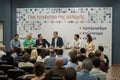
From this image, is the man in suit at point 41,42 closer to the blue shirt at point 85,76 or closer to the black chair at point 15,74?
the black chair at point 15,74

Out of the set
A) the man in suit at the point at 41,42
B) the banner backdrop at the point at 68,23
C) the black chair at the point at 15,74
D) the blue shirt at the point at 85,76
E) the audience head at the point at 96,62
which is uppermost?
the banner backdrop at the point at 68,23

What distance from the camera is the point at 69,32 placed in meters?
12.8

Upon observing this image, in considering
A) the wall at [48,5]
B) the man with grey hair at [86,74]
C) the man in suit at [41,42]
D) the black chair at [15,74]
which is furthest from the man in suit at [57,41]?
the man with grey hair at [86,74]

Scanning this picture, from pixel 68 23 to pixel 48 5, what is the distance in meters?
1.42

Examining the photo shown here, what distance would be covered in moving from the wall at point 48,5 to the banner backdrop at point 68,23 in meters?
0.35

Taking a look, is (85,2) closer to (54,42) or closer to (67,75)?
(54,42)

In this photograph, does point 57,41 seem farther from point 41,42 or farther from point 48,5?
point 48,5

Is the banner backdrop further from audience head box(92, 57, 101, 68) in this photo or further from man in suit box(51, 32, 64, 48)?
audience head box(92, 57, 101, 68)

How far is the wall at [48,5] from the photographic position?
13.0 metres

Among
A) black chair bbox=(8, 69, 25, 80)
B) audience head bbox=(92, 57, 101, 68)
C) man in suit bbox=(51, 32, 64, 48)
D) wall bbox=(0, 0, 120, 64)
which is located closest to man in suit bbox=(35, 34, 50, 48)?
man in suit bbox=(51, 32, 64, 48)

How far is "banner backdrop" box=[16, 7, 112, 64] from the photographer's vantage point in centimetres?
1261

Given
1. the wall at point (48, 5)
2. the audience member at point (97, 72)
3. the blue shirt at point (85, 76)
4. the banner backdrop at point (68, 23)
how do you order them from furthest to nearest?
the wall at point (48, 5), the banner backdrop at point (68, 23), the audience member at point (97, 72), the blue shirt at point (85, 76)

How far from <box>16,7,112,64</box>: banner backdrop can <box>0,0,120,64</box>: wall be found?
0.35 meters

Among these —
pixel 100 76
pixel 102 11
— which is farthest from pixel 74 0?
pixel 100 76
